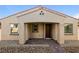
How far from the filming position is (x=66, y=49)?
5.30 m

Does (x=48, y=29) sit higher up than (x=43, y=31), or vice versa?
(x=48, y=29)

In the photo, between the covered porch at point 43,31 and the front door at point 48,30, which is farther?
the front door at point 48,30

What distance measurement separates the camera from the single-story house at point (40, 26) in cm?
527

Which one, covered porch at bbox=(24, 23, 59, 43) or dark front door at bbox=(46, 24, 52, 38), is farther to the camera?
dark front door at bbox=(46, 24, 52, 38)

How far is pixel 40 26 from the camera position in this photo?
7.95 m

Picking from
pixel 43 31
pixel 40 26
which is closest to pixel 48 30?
pixel 43 31

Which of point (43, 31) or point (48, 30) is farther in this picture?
point (43, 31)

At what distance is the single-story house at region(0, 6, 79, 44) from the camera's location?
17.3ft

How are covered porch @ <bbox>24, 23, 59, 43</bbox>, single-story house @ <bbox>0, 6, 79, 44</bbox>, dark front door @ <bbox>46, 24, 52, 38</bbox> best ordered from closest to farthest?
1. single-story house @ <bbox>0, 6, 79, 44</bbox>
2. covered porch @ <bbox>24, 23, 59, 43</bbox>
3. dark front door @ <bbox>46, 24, 52, 38</bbox>

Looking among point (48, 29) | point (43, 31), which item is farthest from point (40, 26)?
point (48, 29)

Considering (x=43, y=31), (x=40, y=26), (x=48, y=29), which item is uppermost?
(x=40, y=26)

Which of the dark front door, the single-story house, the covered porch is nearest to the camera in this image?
the single-story house

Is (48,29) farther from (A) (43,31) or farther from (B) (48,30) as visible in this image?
(A) (43,31)
